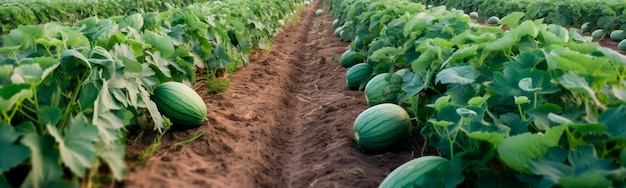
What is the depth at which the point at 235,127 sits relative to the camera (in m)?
4.14

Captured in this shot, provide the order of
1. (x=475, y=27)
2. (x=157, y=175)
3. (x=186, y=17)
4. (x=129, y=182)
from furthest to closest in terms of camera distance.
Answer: (x=186, y=17)
(x=475, y=27)
(x=157, y=175)
(x=129, y=182)

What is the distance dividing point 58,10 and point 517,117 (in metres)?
14.9

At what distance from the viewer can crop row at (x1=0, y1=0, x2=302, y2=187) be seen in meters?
2.03

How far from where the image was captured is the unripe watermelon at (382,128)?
3588mm

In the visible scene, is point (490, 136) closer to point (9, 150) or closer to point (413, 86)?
point (413, 86)

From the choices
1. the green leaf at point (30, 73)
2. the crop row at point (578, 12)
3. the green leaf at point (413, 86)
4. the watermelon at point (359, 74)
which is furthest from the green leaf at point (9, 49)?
the crop row at point (578, 12)

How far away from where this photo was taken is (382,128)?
3578 millimetres

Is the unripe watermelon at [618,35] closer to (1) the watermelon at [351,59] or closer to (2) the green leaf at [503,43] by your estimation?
(1) the watermelon at [351,59]

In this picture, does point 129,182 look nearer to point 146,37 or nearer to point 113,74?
point 113,74

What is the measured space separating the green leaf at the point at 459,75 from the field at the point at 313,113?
20 mm

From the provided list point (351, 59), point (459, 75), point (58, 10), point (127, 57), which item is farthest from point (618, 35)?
point (58, 10)

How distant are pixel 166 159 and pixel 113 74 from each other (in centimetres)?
63

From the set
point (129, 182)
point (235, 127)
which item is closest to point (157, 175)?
point (129, 182)

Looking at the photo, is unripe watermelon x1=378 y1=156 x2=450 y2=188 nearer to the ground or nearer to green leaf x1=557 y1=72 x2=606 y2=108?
the ground
